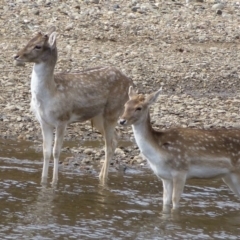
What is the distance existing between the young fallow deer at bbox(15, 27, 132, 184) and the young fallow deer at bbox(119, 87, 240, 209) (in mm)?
1583

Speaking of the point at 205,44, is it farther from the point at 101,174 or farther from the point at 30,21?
the point at 101,174

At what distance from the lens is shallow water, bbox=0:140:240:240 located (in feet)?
31.1

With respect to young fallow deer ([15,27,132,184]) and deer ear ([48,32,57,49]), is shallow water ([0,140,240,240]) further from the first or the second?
deer ear ([48,32,57,49])

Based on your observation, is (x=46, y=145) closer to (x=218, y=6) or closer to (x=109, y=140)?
(x=109, y=140)

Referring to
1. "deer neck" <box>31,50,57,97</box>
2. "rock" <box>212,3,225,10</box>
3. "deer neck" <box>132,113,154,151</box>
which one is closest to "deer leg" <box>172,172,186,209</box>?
"deer neck" <box>132,113,154,151</box>

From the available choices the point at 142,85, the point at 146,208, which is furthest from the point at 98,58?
the point at 146,208

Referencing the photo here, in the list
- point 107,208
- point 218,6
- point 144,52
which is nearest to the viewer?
point 107,208

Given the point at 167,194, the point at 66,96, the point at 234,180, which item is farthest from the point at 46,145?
the point at 234,180

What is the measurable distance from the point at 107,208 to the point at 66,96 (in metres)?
1.85

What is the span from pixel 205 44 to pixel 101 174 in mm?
8302

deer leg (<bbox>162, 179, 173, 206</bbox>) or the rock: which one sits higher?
the rock

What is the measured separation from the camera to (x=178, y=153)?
32.6ft

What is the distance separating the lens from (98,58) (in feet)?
58.4

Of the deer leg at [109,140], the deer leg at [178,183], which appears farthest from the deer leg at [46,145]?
the deer leg at [178,183]
